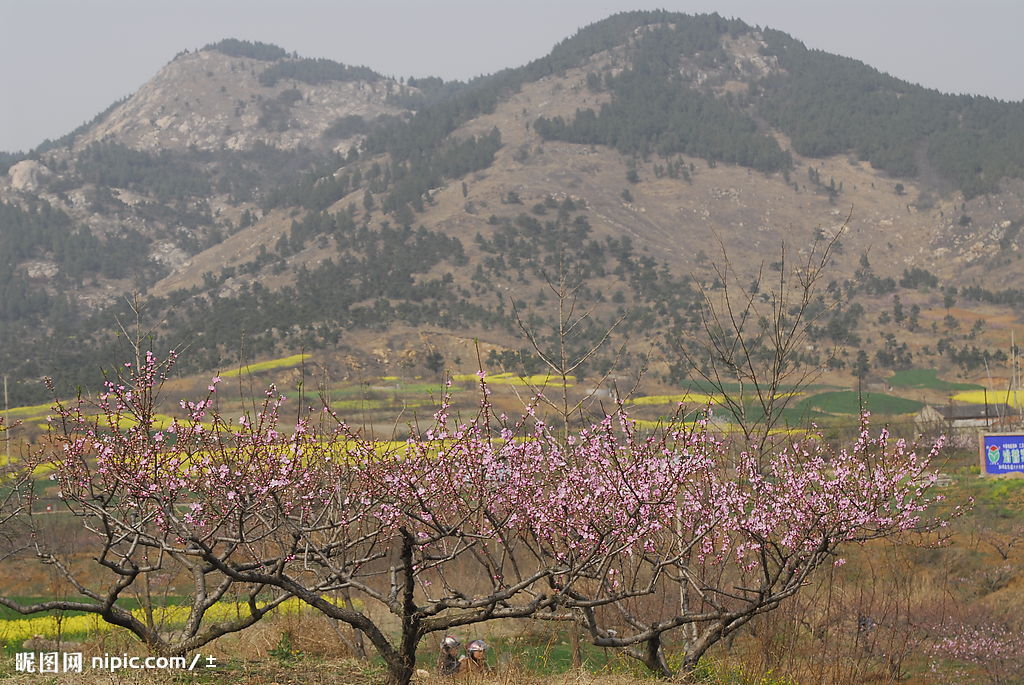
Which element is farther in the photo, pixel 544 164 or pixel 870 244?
pixel 544 164

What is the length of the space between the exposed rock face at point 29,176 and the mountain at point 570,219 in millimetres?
510

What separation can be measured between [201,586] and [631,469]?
3.85m

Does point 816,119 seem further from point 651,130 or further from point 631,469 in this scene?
point 631,469

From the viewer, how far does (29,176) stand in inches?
6388

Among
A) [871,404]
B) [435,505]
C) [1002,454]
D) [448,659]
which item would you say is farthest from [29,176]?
→ [435,505]

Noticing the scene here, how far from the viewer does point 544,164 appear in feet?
415

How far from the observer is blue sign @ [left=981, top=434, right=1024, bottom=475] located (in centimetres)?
3322

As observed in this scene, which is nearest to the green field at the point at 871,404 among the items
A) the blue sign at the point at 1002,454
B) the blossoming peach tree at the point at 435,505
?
the blue sign at the point at 1002,454

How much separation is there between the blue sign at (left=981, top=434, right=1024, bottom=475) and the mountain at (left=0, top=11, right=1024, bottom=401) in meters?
29.2

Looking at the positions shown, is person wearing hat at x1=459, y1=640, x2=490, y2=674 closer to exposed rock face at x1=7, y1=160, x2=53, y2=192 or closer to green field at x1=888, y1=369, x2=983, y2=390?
green field at x1=888, y1=369, x2=983, y2=390

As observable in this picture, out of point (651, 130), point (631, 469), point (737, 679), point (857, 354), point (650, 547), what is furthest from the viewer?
point (651, 130)

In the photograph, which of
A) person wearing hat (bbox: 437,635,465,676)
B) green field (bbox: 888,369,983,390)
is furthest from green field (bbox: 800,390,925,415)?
person wearing hat (bbox: 437,635,465,676)

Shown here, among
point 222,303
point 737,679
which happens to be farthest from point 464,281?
point 737,679

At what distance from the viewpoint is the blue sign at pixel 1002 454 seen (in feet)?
109
